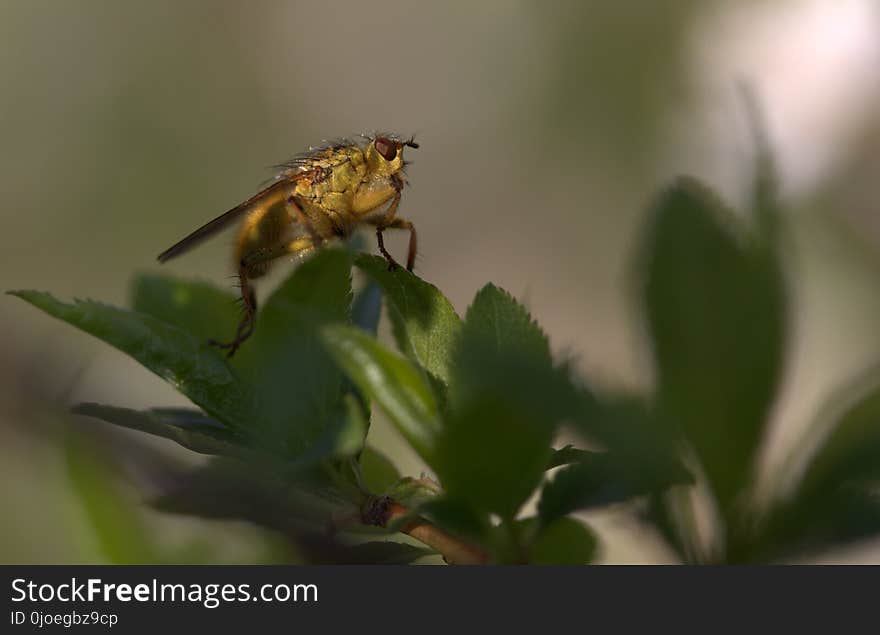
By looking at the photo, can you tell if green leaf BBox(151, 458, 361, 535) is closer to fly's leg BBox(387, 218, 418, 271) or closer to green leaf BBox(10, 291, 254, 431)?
green leaf BBox(10, 291, 254, 431)

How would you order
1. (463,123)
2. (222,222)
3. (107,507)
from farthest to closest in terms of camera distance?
(463,123)
(222,222)
(107,507)

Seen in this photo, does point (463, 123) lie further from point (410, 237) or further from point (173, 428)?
point (173, 428)

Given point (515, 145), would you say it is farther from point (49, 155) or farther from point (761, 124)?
point (761, 124)

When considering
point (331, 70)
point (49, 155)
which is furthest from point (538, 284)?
point (49, 155)

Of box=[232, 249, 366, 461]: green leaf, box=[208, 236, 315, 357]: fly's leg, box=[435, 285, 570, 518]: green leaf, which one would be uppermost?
box=[208, 236, 315, 357]: fly's leg

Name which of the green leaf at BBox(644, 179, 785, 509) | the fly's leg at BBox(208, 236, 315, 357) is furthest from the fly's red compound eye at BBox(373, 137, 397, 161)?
the green leaf at BBox(644, 179, 785, 509)

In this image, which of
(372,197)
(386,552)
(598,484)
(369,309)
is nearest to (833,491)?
(598,484)
